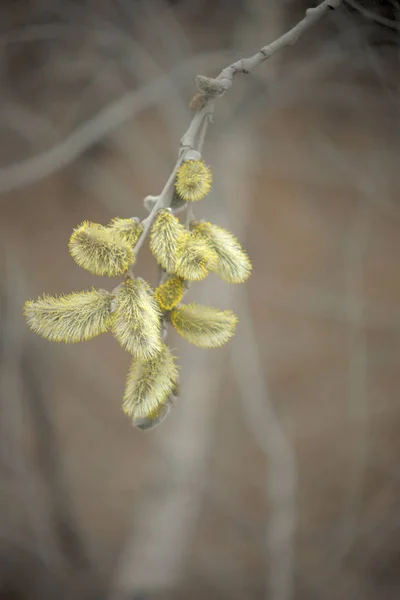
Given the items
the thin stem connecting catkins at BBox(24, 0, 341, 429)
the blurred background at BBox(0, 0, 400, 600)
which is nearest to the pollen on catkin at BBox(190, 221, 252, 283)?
the thin stem connecting catkins at BBox(24, 0, 341, 429)

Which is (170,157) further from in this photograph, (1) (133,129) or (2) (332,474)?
(2) (332,474)

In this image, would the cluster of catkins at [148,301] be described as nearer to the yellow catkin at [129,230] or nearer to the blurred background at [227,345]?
the yellow catkin at [129,230]

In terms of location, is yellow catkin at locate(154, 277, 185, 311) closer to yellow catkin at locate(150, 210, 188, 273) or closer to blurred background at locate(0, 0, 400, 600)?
yellow catkin at locate(150, 210, 188, 273)

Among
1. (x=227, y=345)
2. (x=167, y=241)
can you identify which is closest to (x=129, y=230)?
(x=167, y=241)

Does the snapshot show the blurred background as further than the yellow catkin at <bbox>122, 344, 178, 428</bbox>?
Yes

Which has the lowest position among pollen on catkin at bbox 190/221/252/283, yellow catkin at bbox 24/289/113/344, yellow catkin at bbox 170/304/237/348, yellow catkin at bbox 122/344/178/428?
yellow catkin at bbox 122/344/178/428

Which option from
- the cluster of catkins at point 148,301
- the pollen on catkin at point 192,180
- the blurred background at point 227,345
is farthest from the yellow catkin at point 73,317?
the blurred background at point 227,345
